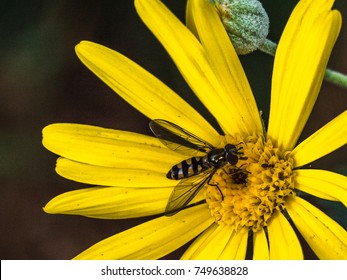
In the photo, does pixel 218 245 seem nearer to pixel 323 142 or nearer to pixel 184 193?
pixel 184 193

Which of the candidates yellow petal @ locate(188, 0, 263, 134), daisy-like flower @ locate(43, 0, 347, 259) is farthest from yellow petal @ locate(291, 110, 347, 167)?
yellow petal @ locate(188, 0, 263, 134)

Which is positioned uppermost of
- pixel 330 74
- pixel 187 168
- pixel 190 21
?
pixel 190 21

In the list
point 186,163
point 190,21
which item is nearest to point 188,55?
point 190,21

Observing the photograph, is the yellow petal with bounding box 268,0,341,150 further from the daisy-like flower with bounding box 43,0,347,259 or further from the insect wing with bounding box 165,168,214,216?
the insect wing with bounding box 165,168,214,216

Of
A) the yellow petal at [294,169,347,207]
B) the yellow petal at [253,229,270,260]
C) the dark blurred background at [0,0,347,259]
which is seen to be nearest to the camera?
the yellow petal at [294,169,347,207]

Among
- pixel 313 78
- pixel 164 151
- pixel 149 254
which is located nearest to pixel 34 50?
pixel 164 151

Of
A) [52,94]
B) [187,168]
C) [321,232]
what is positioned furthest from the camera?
[52,94]

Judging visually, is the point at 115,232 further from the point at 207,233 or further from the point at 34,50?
the point at 34,50
